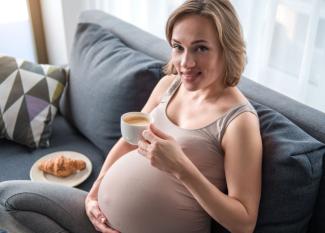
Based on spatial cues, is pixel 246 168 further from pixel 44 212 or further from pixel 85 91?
pixel 85 91

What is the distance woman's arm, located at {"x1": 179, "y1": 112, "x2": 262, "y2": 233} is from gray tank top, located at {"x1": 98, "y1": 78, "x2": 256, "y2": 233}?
67 millimetres

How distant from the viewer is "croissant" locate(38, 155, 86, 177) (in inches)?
61.2

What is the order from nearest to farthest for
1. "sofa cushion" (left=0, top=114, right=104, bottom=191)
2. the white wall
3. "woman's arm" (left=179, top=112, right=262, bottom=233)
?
"woman's arm" (left=179, top=112, right=262, bottom=233) → "sofa cushion" (left=0, top=114, right=104, bottom=191) → the white wall

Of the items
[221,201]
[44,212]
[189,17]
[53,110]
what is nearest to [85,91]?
[53,110]

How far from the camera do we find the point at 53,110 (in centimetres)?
182

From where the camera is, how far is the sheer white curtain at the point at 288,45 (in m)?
1.28

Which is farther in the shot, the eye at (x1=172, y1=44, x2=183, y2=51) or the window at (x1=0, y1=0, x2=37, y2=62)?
the window at (x1=0, y1=0, x2=37, y2=62)

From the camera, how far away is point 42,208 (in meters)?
1.15

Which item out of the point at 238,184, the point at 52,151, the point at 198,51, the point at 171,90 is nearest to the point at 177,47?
the point at 198,51

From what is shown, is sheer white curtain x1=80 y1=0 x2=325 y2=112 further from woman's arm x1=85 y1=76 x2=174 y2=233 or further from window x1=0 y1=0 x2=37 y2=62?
window x1=0 y1=0 x2=37 y2=62

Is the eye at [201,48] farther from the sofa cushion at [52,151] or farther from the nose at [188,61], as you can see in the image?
the sofa cushion at [52,151]

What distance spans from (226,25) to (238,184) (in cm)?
42

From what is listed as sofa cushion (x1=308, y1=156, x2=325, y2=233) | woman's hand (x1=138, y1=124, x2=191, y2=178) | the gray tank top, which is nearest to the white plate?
the gray tank top

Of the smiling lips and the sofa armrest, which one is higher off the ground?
the smiling lips
